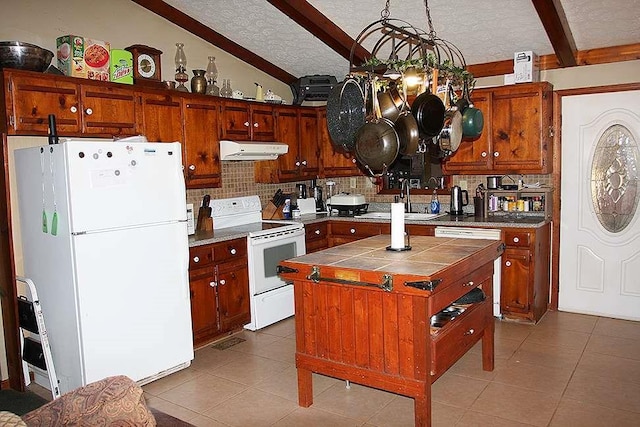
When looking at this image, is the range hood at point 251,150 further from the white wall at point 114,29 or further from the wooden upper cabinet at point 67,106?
the wooden upper cabinet at point 67,106

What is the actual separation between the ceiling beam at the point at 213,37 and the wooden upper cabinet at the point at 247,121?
0.61 meters

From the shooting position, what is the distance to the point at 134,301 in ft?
11.2

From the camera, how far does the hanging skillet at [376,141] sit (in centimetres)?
282

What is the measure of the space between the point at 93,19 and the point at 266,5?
1.43m

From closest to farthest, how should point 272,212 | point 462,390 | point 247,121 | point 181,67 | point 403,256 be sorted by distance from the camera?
point 403,256
point 462,390
point 181,67
point 247,121
point 272,212

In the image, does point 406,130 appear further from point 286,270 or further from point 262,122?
point 262,122

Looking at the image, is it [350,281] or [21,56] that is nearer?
[350,281]

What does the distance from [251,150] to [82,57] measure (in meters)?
1.66

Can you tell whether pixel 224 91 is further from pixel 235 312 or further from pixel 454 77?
pixel 454 77

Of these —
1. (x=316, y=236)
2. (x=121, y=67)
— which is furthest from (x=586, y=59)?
(x=121, y=67)

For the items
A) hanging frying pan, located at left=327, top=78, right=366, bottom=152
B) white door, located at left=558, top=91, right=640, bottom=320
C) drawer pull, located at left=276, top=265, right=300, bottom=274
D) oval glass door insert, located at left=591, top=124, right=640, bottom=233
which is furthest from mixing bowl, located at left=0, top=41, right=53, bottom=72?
oval glass door insert, located at left=591, top=124, right=640, bottom=233

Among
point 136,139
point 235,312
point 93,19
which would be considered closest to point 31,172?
point 136,139

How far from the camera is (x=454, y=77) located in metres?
3.24

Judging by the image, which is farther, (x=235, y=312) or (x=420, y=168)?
(x=420, y=168)
